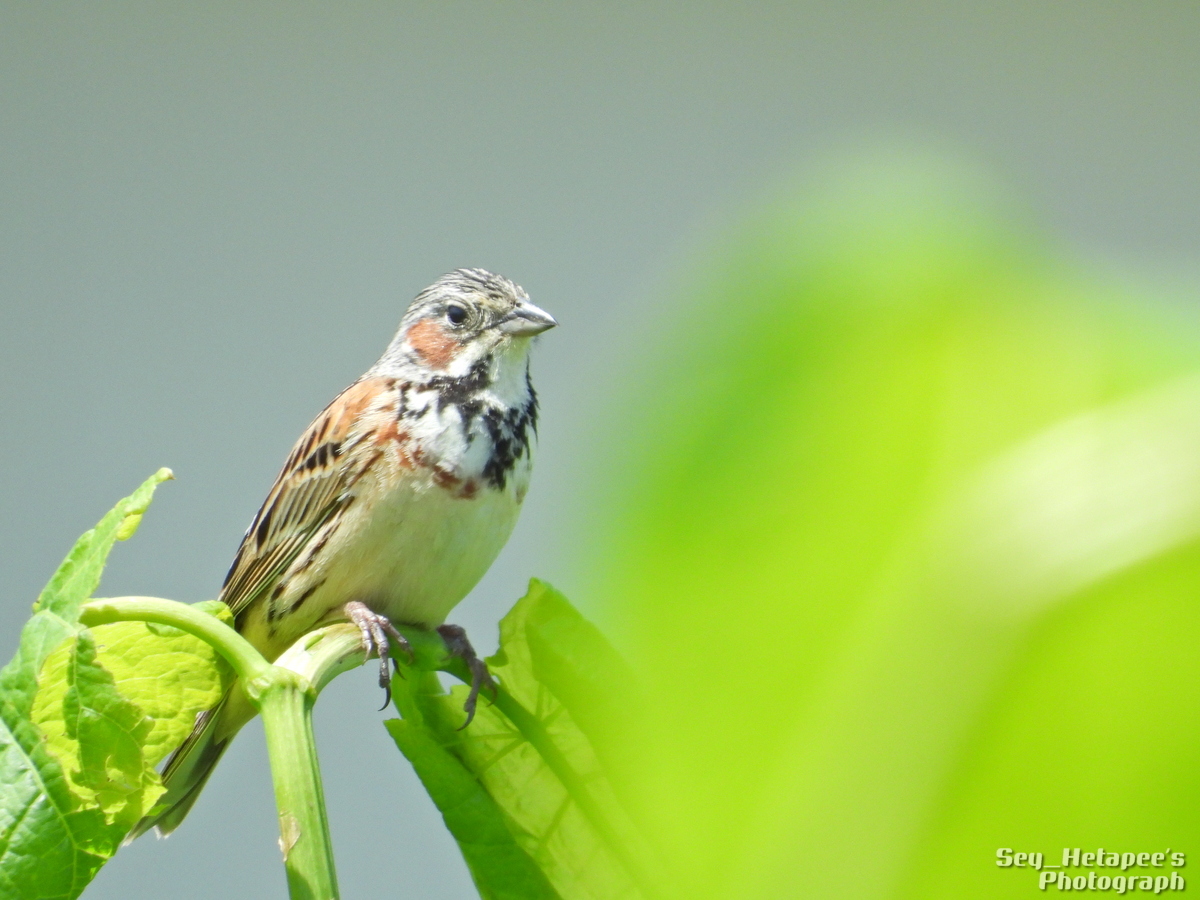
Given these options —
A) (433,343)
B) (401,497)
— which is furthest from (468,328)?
(401,497)

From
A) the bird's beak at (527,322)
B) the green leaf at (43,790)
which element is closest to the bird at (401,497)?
the bird's beak at (527,322)

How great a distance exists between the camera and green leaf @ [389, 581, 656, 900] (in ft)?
1.32

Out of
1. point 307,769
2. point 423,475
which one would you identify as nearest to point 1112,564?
point 307,769

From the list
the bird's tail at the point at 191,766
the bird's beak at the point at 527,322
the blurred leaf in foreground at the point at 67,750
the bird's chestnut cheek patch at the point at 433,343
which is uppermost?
the bird's beak at the point at 527,322

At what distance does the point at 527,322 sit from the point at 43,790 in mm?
690

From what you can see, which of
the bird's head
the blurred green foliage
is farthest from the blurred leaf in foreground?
the bird's head

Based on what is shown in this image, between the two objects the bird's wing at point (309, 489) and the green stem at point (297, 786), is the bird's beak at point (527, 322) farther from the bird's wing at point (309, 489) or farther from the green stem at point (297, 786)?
the green stem at point (297, 786)

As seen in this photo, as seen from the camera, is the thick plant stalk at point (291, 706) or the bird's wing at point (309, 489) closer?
the thick plant stalk at point (291, 706)

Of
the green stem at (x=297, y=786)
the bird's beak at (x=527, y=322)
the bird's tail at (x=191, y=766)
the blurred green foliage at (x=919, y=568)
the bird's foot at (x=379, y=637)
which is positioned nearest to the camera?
the blurred green foliage at (x=919, y=568)

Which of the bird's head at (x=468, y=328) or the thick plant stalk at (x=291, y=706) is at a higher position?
the bird's head at (x=468, y=328)

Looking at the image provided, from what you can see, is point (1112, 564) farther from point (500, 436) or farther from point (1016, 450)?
point (500, 436)

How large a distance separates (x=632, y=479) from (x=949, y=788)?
0.05 metres

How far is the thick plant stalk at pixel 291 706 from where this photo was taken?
374 mm

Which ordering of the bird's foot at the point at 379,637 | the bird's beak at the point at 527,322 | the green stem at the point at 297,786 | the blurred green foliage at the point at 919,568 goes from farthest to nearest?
the bird's beak at the point at 527,322 < the bird's foot at the point at 379,637 < the green stem at the point at 297,786 < the blurred green foliage at the point at 919,568
